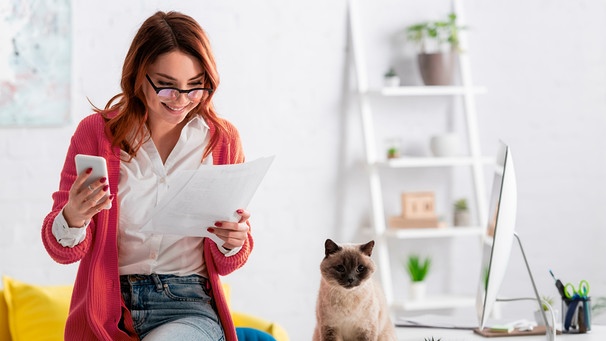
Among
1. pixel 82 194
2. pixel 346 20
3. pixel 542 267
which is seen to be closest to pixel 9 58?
pixel 346 20

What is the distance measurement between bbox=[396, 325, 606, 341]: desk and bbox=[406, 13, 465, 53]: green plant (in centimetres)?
180

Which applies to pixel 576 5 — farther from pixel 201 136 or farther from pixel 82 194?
pixel 82 194

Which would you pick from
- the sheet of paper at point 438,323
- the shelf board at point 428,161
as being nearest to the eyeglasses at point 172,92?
the sheet of paper at point 438,323

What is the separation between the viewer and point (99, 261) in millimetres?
1811

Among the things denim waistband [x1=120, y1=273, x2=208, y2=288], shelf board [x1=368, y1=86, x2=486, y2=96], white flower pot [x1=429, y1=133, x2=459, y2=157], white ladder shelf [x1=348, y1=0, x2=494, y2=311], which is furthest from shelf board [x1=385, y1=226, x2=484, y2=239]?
denim waistband [x1=120, y1=273, x2=208, y2=288]

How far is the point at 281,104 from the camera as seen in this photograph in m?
3.54

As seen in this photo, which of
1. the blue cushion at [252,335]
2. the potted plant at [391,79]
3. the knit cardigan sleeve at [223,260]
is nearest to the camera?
the knit cardigan sleeve at [223,260]

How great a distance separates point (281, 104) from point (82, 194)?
1.95m

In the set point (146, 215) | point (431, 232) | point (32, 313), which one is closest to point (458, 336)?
point (146, 215)

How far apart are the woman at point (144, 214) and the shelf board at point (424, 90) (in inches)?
64.4

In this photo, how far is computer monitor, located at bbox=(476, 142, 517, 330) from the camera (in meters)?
1.64

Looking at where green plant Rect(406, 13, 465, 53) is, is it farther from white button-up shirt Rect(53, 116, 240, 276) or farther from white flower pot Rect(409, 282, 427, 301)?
white button-up shirt Rect(53, 116, 240, 276)

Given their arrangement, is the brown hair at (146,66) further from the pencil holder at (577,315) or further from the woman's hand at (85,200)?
the pencil holder at (577,315)

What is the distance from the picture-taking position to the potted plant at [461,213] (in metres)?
3.67
